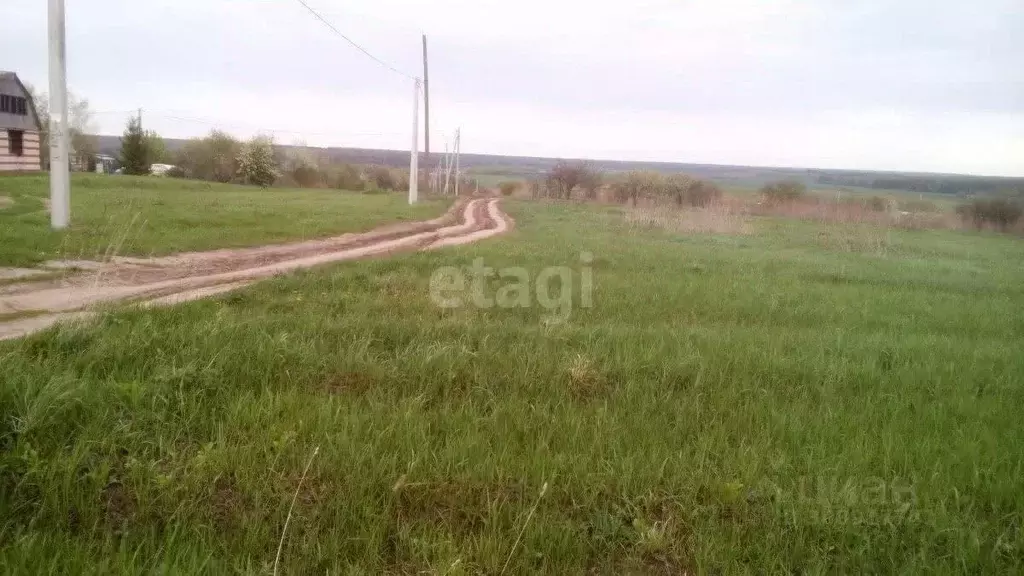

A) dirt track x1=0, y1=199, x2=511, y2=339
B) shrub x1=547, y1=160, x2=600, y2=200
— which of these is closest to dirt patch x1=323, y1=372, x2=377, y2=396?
dirt track x1=0, y1=199, x2=511, y2=339

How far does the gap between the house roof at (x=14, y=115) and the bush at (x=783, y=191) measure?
43281 mm

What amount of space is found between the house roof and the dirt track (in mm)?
23744

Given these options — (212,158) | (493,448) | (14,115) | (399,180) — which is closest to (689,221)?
(493,448)

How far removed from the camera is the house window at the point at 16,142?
31.5m

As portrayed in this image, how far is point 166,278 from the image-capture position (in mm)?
9852

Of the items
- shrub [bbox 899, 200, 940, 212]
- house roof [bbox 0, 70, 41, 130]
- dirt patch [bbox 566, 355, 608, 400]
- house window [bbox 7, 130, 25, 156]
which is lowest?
dirt patch [bbox 566, 355, 608, 400]

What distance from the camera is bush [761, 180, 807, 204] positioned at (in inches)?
1767

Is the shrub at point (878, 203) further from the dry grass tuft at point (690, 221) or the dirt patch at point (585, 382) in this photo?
the dirt patch at point (585, 382)

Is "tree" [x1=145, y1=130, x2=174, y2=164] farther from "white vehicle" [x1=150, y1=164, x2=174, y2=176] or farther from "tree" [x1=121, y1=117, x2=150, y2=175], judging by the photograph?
"tree" [x1=121, y1=117, x2=150, y2=175]

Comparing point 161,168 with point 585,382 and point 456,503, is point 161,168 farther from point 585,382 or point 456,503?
point 456,503

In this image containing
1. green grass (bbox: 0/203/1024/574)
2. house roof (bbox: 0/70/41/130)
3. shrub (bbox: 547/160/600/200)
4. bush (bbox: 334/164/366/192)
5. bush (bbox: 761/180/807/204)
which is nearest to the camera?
green grass (bbox: 0/203/1024/574)

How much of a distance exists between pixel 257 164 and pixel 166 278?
159 feet

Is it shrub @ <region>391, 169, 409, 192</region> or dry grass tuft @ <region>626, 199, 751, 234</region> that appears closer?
dry grass tuft @ <region>626, 199, 751, 234</region>

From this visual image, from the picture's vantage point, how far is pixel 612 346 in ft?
20.2
